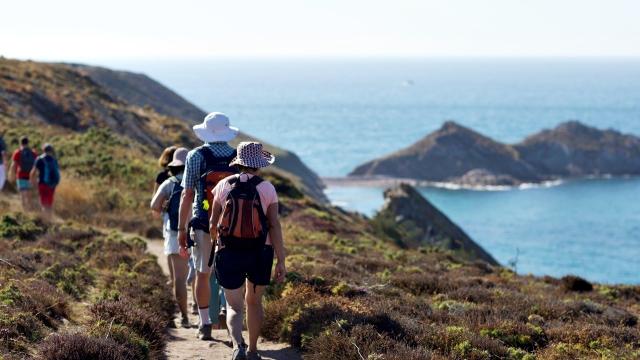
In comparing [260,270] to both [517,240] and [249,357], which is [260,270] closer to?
[249,357]

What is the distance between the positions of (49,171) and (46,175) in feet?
0.31

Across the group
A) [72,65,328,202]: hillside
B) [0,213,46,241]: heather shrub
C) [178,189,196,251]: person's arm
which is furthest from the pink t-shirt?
[72,65,328,202]: hillside

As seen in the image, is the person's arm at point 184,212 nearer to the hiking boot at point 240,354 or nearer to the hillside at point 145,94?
the hiking boot at point 240,354

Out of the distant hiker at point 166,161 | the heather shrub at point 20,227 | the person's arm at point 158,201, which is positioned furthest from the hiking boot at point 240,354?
the heather shrub at point 20,227

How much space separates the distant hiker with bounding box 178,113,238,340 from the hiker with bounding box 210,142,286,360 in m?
0.64

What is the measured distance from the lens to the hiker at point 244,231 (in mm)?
7867

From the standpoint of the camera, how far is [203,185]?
8.83 meters

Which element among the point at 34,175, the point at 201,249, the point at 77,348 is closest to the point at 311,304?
the point at 201,249

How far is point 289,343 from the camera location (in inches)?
363

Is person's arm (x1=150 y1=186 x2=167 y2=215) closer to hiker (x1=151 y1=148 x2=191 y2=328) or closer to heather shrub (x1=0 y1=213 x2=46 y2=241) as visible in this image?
hiker (x1=151 y1=148 x2=191 y2=328)

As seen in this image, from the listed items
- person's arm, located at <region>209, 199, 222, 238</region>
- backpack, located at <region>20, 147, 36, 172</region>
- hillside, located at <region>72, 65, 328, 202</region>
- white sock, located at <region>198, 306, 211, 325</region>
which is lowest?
hillside, located at <region>72, 65, 328, 202</region>

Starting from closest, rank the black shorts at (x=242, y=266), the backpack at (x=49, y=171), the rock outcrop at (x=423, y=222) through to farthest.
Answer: the black shorts at (x=242, y=266), the backpack at (x=49, y=171), the rock outcrop at (x=423, y=222)

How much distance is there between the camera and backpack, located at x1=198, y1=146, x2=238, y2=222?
8766mm

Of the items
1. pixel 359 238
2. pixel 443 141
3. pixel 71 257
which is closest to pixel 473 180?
pixel 443 141
